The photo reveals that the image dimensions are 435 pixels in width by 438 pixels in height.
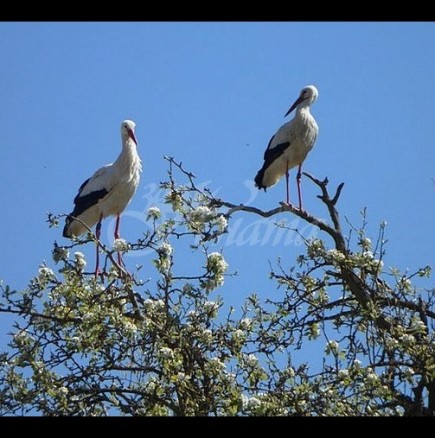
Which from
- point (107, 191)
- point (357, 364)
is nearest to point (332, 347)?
point (357, 364)

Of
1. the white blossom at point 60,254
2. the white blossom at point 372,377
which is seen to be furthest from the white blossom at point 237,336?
the white blossom at point 60,254

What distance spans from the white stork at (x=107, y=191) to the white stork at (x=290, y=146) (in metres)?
1.44

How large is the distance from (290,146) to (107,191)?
196 centimetres

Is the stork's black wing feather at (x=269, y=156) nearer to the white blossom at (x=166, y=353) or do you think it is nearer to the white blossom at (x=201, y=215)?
the white blossom at (x=201, y=215)

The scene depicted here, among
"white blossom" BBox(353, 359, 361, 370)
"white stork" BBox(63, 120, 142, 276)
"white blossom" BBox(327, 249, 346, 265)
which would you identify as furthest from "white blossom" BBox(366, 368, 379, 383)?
"white stork" BBox(63, 120, 142, 276)

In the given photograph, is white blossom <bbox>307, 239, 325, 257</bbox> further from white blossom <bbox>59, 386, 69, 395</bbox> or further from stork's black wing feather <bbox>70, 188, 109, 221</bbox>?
stork's black wing feather <bbox>70, 188, 109, 221</bbox>

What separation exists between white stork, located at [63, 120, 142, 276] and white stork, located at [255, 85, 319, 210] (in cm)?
144

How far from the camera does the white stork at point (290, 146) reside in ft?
32.5

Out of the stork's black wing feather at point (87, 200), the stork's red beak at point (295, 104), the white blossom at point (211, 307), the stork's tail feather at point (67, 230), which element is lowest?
the white blossom at point (211, 307)

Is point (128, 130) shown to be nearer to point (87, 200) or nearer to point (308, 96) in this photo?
→ point (87, 200)

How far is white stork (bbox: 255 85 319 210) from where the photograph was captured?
9914 millimetres

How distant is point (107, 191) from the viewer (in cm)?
923

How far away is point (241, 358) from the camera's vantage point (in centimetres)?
539
